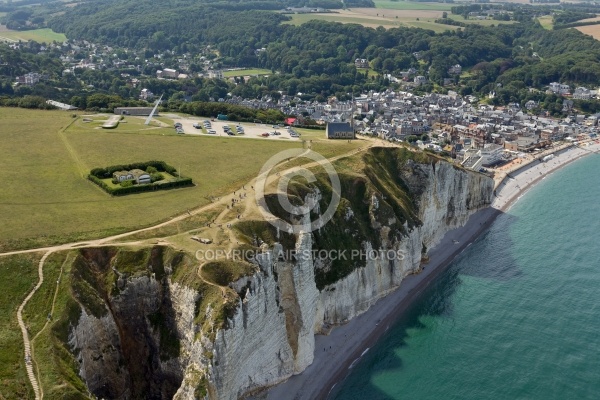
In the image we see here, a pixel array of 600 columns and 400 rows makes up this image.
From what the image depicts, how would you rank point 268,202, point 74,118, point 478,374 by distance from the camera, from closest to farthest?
1. point 478,374
2. point 268,202
3. point 74,118

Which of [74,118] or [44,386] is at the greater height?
[74,118]

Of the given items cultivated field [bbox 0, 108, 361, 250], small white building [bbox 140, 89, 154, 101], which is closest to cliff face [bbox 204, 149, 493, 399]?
cultivated field [bbox 0, 108, 361, 250]

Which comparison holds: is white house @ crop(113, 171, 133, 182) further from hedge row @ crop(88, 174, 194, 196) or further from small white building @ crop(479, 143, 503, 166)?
small white building @ crop(479, 143, 503, 166)

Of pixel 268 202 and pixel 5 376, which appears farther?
pixel 268 202

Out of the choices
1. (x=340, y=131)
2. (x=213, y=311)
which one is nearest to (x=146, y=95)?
(x=340, y=131)

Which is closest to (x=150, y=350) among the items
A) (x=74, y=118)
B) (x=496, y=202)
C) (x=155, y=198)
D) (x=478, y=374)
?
(x=155, y=198)

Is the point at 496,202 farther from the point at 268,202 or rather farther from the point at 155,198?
the point at 155,198
